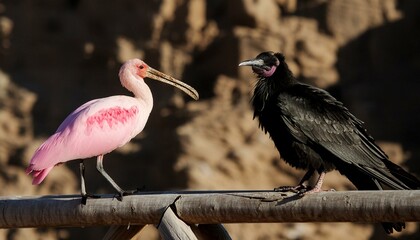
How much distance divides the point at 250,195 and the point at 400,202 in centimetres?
71

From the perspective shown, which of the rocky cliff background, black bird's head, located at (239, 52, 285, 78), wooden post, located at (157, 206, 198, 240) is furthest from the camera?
the rocky cliff background

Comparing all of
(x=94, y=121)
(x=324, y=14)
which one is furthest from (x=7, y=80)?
(x=94, y=121)

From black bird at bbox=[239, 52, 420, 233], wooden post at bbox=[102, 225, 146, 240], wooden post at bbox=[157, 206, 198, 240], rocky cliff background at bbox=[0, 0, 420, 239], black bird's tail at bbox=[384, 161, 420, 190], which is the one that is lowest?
wooden post at bbox=[102, 225, 146, 240]

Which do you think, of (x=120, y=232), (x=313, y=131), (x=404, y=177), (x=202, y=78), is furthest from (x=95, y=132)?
(x=202, y=78)

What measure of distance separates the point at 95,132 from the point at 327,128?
1250 millimetres

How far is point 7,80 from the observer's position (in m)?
16.8

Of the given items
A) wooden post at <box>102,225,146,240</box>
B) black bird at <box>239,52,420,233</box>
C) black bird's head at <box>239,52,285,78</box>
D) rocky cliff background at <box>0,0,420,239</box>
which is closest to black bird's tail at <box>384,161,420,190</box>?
black bird at <box>239,52,420,233</box>

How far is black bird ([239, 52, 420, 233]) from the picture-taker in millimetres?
6156

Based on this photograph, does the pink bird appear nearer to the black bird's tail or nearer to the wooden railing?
the wooden railing

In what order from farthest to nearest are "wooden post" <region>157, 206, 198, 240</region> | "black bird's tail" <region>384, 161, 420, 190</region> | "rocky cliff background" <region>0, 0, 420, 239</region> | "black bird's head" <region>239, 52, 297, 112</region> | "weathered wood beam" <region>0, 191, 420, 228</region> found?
"rocky cliff background" <region>0, 0, 420, 239</region>, "black bird's head" <region>239, 52, 297, 112</region>, "black bird's tail" <region>384, 161, 420, 190</region>, "wooden post" <region>157, 206, 198, 240</region>, "weathered wood beam" <region>0, 191, 420, 228</region>

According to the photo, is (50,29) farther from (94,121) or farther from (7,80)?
(94,121)

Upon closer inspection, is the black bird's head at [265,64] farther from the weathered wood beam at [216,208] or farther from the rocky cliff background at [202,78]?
the rocky cliff background at [202,78]

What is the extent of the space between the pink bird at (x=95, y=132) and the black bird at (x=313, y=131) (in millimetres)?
485

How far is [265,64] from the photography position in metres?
6.66
